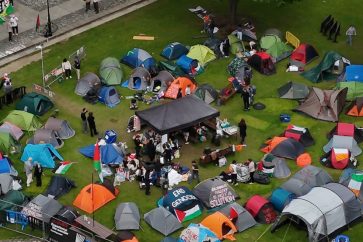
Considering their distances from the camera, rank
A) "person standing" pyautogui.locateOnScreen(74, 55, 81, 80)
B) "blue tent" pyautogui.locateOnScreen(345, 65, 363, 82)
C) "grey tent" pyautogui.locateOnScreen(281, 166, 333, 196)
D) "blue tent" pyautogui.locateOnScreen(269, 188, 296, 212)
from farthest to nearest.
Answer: "person standing" pyautogui.locateOnScreen(74, 55, 81, 80) → "blue tent" pyautogui.locateOnScreen(345, 65, 363, 82) → "grey tent" pyautogui.locateOnScreen(281, 166, 333, 196) → "blue tent" pyautogui.locateOnScreen(269, 188, 296, 212)

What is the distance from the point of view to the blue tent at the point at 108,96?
45.8 meters

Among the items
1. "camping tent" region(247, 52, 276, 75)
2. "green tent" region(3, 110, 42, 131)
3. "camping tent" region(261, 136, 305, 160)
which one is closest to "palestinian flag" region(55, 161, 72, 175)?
"green tent" region(3, 110, 42, 131)

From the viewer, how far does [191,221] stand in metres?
36.8

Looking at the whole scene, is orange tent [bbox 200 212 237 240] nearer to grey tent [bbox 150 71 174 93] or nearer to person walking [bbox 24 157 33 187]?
person walking [bbox 24 157 33 187]

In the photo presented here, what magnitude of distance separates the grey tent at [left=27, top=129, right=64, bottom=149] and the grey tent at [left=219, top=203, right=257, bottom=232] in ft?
36.7

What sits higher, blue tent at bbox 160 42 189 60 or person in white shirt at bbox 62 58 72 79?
blue tent at bbox 160 42 189 60

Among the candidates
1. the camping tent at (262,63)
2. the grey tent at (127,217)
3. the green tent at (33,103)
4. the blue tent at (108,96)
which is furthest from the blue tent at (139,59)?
the grey tent at (127,217)

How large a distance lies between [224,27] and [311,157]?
16086 millimetres

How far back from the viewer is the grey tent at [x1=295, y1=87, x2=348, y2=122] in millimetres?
44344

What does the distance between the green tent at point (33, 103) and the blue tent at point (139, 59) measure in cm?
728

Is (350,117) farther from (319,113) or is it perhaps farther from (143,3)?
(143,3)

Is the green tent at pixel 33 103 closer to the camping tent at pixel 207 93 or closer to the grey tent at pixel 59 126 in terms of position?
the grey tent at pixel 59 126

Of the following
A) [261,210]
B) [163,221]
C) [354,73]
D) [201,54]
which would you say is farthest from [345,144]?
[201,54]

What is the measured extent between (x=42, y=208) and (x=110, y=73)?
14.1 m
